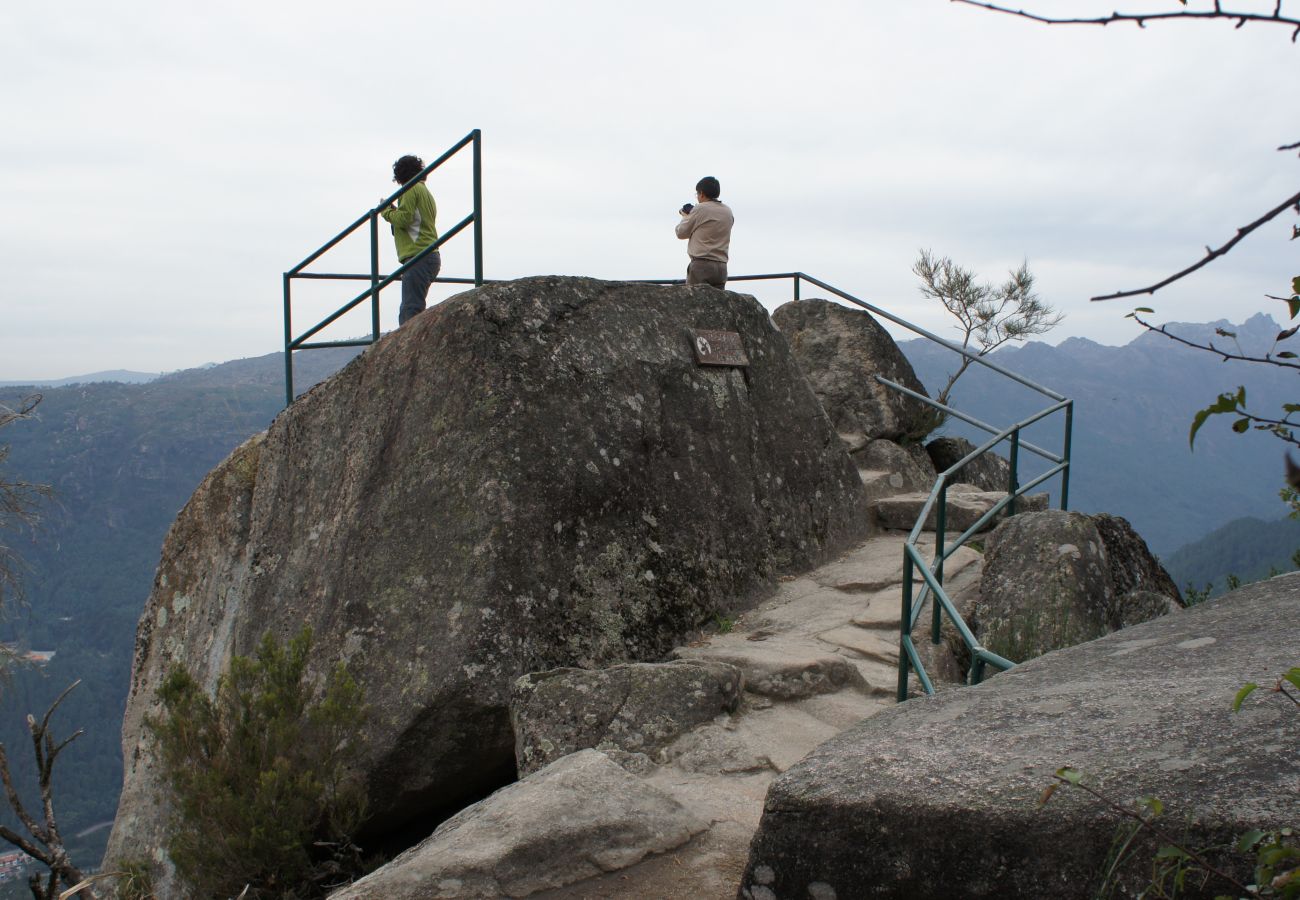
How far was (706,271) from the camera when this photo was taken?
9.66 m

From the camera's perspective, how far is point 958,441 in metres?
12.1

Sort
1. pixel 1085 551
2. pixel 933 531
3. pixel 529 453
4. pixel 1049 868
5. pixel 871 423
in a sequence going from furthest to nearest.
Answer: pixel 871 423
pixel 933 531
pixel 1085 551
pixel 529 453
pixel 1049 868

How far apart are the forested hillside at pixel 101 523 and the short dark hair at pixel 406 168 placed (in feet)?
295

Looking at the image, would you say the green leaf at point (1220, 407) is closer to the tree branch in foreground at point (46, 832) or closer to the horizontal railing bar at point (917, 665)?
the horizontal railing bar at point (917, 665)

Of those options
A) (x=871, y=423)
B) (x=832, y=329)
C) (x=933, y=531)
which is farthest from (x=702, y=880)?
(x=832, y=329)

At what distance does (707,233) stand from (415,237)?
2691 mm

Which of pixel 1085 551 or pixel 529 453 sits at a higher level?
pixel 529 453

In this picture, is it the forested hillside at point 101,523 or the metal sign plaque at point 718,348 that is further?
the forested hillside at point 101,523

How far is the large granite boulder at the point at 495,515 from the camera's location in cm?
566

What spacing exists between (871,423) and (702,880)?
825cm

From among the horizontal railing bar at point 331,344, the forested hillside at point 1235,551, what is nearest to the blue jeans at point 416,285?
the horizontal railing bar at point 331,344

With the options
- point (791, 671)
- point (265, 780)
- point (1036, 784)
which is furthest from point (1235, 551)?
point (1036, 784)

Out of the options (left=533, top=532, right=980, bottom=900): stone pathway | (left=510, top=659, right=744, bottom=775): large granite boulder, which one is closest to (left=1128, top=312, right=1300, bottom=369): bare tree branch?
(left=533, top=532, right=980, bottom=900): stone pathway

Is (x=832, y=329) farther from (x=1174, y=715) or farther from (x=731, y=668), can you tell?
(x=1174, y=715)
